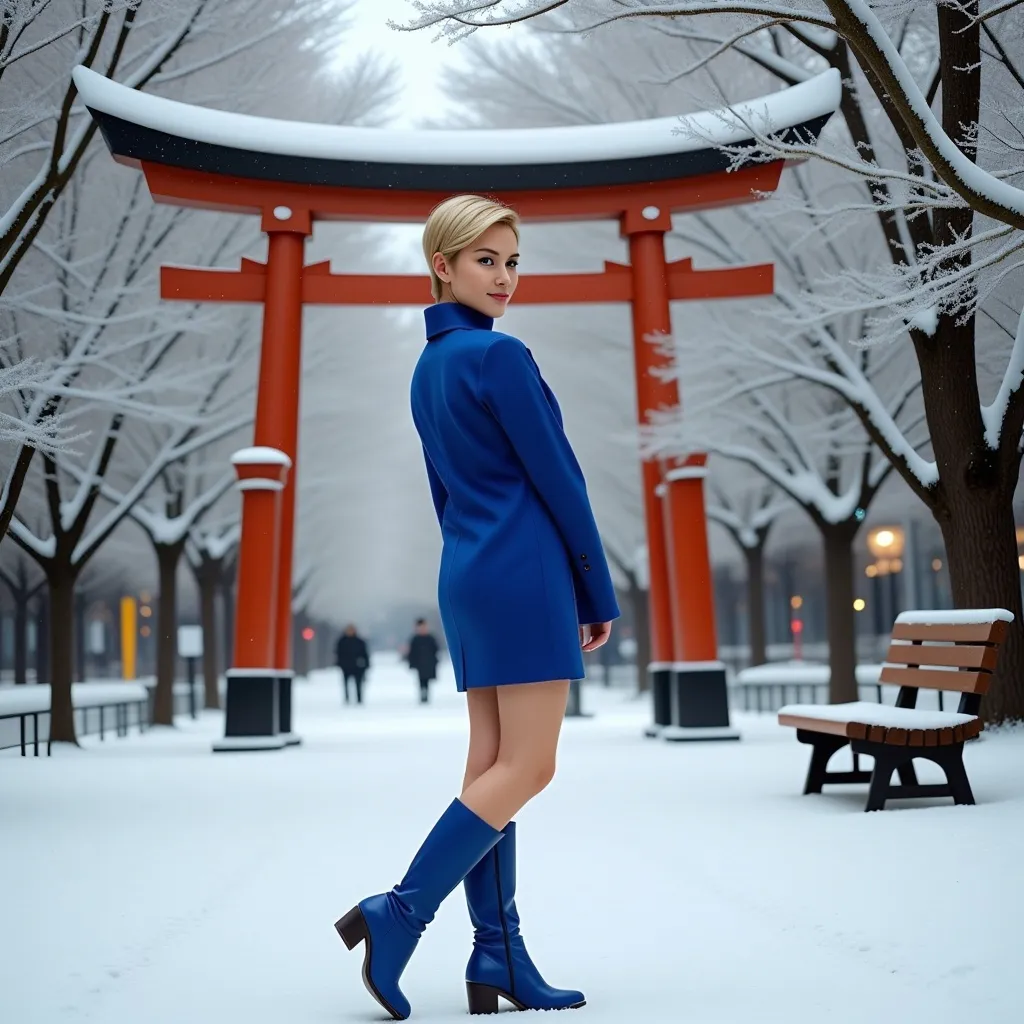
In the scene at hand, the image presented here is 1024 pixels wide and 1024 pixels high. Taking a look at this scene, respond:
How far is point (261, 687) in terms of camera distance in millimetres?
12023

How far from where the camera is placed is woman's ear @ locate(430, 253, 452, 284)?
131 inches

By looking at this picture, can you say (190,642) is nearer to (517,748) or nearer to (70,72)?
(70,72)

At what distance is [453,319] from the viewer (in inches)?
130

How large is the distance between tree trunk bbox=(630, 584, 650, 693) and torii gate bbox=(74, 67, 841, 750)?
10984 mm

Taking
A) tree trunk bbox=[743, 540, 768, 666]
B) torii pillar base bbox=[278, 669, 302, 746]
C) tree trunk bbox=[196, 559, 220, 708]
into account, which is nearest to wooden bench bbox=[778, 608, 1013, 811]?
torii pillar base bbox=[278, 669, 302, 746]

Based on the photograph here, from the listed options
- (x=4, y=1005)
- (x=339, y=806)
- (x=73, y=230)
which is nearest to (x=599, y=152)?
(x=73, y=230)

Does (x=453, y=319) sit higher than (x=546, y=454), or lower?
higher

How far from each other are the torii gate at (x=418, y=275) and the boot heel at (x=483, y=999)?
9.04 meters

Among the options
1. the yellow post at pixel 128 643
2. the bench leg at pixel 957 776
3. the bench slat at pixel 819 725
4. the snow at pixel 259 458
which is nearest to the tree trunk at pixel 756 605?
the snow at pixel 259 458

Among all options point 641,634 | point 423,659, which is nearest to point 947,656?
point 423,659

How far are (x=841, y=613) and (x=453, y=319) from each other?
13.0 metres

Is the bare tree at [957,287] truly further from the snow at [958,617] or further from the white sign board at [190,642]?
the white sign board at [190,642]

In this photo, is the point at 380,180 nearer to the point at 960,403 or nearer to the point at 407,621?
the point at 960,403

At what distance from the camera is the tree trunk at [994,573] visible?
9742 mm
